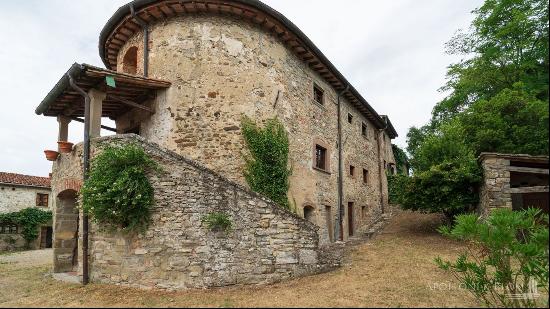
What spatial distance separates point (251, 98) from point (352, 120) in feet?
23.2

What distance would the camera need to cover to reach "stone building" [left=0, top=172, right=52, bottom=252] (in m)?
20.3

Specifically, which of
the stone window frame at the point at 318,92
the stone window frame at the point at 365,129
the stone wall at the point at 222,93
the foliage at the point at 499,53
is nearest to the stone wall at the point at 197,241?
the stone wall at the point at 222,93

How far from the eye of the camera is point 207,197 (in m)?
7.03

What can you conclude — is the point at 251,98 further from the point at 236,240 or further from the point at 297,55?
the point at 236,240

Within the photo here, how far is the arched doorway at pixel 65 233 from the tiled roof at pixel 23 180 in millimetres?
15568

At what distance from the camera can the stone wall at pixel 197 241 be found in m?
6.68

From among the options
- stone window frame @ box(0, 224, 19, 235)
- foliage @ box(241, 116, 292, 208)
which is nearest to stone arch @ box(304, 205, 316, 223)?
foliage @ box(241, 116, 292, 208)

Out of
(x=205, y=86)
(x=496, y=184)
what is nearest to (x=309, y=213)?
(x=205, y=86)

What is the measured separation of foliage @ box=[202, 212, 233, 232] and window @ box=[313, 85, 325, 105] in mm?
6768

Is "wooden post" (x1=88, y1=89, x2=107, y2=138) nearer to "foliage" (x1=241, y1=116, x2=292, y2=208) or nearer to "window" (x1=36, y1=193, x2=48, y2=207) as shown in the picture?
"foliage" (x1=241, y1=116, x2=292, y2=208)

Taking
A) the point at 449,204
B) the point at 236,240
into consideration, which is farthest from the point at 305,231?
the point at 449,204

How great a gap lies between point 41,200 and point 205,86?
19.7 metres

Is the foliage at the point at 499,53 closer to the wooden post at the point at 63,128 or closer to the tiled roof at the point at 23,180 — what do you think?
the wooden post at the point at 63,128

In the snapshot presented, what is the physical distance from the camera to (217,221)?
270 inches
